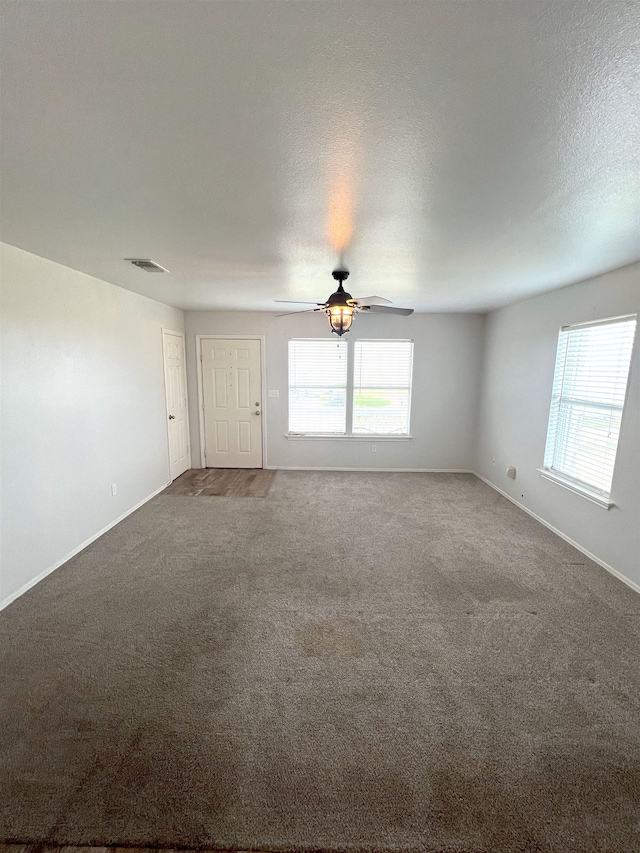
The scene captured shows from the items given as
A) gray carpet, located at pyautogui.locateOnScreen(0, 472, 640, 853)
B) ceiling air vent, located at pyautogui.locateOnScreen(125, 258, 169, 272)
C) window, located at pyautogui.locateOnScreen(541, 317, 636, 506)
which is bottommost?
gray carpet, located at pyautogui.locateOnScreen(0, 472, 640, 853)

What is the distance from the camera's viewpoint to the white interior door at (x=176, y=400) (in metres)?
4.80

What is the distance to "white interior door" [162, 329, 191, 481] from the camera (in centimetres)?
480

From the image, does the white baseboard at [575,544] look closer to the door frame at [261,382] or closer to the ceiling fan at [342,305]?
the ceiling fan at [342,305]

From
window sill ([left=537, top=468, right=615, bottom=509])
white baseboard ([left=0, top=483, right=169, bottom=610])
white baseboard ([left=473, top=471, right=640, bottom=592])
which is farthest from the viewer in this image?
window sill ([left=537, top=468, right=615, bottom=509])

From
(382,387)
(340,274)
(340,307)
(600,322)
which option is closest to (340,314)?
(340,307)

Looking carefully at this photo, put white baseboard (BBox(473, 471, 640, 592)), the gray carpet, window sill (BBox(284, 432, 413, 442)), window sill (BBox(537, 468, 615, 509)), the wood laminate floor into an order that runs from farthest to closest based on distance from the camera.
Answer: window sill (BBox(284, 432, 413, 442)), the wood laminate floor, window sill (BBox(537, 468, 615, 509)), white baseboard (BBox(473, 471, 640, 592)), the gray carpet

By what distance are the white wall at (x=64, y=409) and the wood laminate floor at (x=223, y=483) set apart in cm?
66

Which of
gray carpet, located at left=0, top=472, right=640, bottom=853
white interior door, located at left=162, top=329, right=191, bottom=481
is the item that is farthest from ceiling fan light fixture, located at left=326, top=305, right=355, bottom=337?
white interior door, located at left=162, top=329, right=191, bottom=481

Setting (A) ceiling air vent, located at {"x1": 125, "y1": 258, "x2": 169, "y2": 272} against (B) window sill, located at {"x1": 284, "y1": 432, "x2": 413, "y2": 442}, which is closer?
(A) ceiling air vent, located at {"x1": 125, "y1": 258, "x2": 169, "y2": 272}

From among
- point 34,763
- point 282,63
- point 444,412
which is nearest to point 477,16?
point 282,63

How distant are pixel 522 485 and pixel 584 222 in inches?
120

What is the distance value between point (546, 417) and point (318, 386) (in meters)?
3.05

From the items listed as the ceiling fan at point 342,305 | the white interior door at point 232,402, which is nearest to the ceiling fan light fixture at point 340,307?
the ceiling fan at point 342,305

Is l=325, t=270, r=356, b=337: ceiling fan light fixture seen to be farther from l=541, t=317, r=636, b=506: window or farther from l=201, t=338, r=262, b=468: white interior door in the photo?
l=201, t=338, r=262, b=468: white interior door
